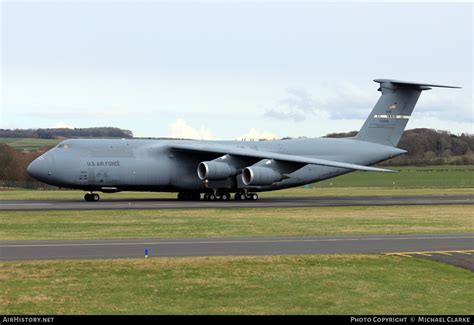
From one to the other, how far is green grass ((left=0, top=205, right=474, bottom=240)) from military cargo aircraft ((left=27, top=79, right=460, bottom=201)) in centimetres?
775

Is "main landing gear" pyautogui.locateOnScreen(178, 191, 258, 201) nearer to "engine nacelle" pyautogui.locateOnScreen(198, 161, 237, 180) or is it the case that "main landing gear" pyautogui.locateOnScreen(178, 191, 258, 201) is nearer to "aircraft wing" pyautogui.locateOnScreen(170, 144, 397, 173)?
"engine nacelle" pyautogui.locateOnScreen(198, 161, 237, 180)

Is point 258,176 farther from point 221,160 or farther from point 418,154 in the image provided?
point 418,154

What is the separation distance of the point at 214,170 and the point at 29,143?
2422 inches

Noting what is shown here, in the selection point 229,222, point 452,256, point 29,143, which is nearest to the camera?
point 452,256

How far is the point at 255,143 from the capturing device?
54.6 meters

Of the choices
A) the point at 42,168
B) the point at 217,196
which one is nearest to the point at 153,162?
the point at 217,196

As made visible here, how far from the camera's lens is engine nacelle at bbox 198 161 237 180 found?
48.9 meters

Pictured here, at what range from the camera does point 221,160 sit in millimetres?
50438

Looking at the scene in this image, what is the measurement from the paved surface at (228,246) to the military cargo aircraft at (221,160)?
18.6 metres

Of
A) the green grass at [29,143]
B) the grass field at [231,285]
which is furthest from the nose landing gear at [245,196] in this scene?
the green grass at [29,143]

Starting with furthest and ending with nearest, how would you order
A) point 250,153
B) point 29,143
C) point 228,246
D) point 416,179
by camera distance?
point 29,143 → point 416,179 → point 250,153 → point 228,246

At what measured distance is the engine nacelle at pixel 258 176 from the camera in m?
48.8

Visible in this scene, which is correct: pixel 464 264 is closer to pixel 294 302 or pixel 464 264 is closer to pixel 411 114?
pixel 294 302

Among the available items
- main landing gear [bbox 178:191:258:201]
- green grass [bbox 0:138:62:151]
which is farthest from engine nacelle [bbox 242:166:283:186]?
green grass [bbox 0:138:62:151]
